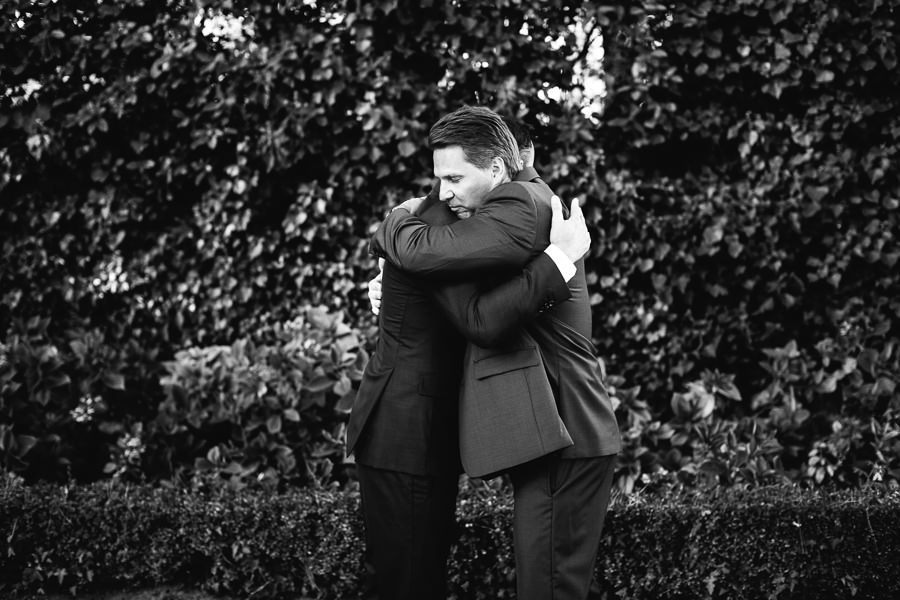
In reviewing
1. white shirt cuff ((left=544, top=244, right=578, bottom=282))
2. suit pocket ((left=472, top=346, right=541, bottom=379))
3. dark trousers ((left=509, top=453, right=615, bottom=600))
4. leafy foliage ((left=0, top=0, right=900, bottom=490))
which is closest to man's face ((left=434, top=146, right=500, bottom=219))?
white shirt cuff ((left=544, top=244, right=578, bottom=282))

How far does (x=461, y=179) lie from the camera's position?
8.70 ft

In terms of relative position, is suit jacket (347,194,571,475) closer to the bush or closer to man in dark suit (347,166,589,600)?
man in dark suit (347,166,589,600)

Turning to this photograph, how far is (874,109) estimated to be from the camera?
5078 millimetres

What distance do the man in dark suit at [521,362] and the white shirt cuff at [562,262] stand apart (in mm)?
61

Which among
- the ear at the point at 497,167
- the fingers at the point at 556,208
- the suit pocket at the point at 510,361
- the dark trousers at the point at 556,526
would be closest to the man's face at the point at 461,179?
the ear at the point at 497,167

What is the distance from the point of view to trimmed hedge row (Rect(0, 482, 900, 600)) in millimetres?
3676

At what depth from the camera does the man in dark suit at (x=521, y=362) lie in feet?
8.23

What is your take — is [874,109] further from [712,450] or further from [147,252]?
[147,252]

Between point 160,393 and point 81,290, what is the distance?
110cm

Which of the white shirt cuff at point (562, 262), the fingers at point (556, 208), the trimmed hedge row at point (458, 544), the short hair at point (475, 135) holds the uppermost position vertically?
the short hair at point (475, 135)

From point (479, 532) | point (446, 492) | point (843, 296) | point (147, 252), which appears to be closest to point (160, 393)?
point (147, 252)

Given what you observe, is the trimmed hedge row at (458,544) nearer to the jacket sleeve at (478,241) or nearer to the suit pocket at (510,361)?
the suit pocket at (510,361)

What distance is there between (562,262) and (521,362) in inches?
12.5

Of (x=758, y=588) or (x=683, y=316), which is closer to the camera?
(x=758, y=588)
